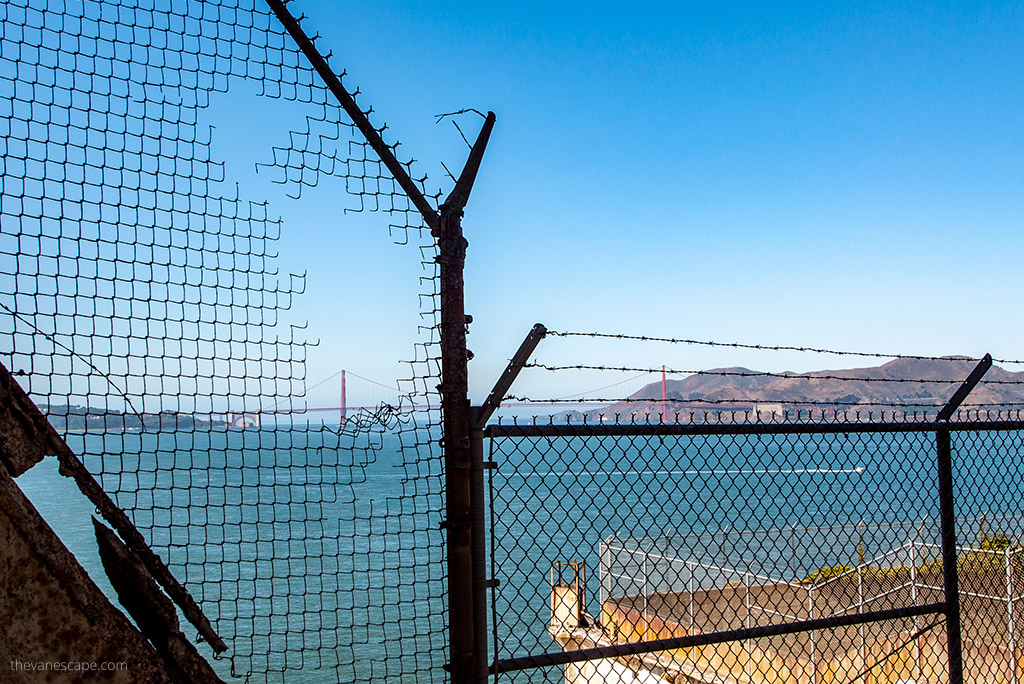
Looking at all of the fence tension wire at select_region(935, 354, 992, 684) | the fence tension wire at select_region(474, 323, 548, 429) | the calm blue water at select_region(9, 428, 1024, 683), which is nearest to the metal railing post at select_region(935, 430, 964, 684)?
the fence tension wire at select_region(935, 354, 992, 684)

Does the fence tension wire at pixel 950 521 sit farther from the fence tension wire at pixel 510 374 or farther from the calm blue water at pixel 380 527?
the fence tension wire at pixel 510 374

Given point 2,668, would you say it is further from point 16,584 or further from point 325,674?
point 325,674

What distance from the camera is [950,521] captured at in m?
4.25

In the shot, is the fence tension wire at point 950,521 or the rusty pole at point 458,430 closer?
the rusty pole at point 458,430

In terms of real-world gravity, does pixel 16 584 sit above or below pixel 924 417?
below

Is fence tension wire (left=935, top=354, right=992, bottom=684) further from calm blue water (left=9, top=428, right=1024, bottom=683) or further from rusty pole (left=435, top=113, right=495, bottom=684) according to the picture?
rusty pole (left=435, top=113, right=495, bottom=684)

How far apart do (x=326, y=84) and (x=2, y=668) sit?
2135 millimetres

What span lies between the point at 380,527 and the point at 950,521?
37.9m

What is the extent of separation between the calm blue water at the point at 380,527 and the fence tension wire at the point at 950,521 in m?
0.13

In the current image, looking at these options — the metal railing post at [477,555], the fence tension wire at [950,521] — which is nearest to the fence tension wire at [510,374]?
the metal railing post at [477,555]

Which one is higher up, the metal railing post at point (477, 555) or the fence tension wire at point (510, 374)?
the fence tension wire at point (510, 374)

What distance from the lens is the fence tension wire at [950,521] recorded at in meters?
4.11

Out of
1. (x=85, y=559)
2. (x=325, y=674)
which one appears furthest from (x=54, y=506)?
(x=325, y=674)

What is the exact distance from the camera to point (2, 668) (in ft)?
7.52
